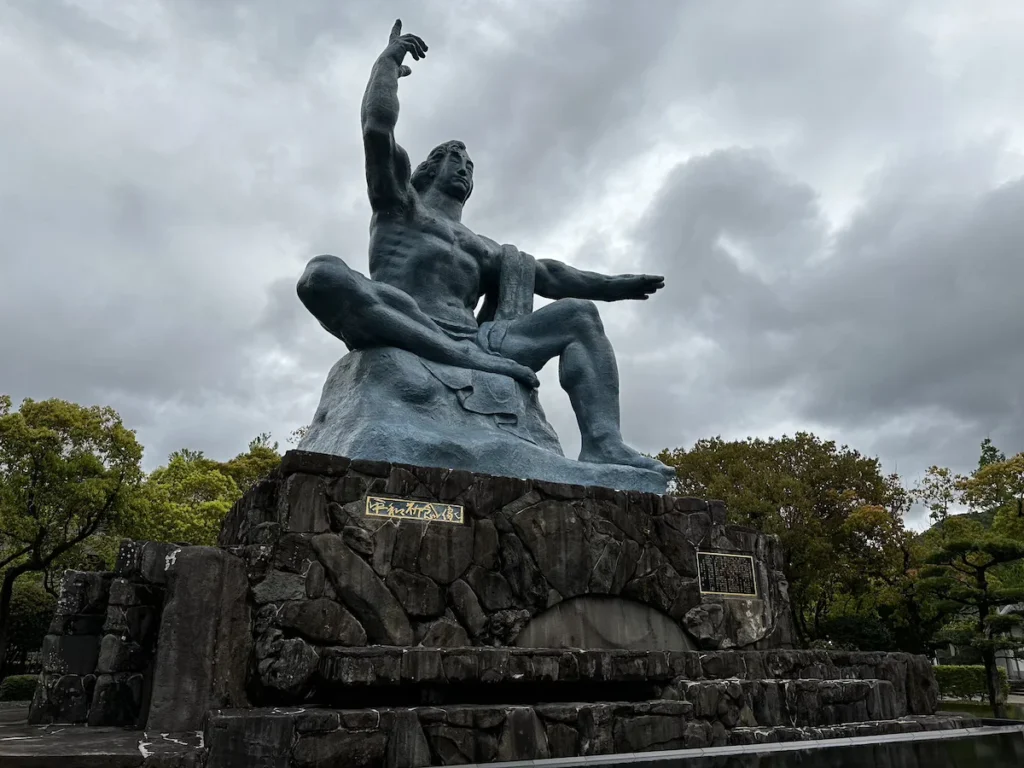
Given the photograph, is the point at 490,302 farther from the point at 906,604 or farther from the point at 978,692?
the point at 978,692

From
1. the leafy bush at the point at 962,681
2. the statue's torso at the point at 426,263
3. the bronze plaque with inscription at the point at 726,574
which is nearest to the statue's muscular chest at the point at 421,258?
the statue's torso at the point at 426,263

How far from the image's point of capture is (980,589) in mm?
14469

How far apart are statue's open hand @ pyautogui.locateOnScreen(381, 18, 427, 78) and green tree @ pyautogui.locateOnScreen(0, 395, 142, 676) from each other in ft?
38.4

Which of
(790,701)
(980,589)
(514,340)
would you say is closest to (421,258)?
(514,340)

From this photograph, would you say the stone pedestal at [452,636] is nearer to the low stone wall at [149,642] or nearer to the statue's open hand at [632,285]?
the low stone wall at [149,642]

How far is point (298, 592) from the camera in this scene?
4.20m

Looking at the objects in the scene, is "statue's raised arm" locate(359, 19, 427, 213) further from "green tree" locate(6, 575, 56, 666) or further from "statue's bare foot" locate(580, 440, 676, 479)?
"green tree" locate(6, 575, 56, 666)

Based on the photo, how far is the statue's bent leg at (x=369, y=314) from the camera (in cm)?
576

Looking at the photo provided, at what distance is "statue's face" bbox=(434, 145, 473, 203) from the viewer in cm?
720

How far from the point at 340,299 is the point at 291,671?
107 inches

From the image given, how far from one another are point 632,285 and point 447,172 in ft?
6.67

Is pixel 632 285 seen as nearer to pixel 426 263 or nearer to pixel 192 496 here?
pixel 426 263

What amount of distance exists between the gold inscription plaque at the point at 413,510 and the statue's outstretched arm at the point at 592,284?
3.27 metres

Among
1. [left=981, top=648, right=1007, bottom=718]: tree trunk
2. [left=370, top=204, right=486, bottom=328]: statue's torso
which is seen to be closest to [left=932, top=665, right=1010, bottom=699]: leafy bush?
[left=981, top=648, right=1007, bottom=718]: tree trunk
